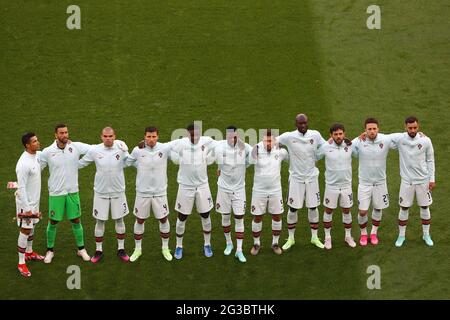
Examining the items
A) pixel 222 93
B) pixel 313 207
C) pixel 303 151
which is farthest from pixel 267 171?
pixel 222 93

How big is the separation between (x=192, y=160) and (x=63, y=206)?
2237 mm

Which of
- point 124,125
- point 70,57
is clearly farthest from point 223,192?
point 70,57

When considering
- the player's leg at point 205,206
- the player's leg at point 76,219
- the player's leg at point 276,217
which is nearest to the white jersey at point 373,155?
the player's leg at point 276,217

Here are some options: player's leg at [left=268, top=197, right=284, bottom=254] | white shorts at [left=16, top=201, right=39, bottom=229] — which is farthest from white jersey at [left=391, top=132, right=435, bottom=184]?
white shorts at [left=16, top=201, right=39, bottom=229]

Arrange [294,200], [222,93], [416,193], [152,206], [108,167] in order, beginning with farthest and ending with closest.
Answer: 1. [222,93]
2. [416,193]
3. [294,200]
4. [152,206]
5. [108,167]

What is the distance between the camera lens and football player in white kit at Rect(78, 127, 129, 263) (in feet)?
45.3

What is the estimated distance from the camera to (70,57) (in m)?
20.2

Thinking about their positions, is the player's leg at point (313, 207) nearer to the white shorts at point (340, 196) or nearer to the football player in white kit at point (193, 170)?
the white shorts at point (340, 196)

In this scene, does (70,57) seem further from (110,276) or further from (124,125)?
(110,276)

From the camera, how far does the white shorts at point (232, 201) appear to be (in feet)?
46.2

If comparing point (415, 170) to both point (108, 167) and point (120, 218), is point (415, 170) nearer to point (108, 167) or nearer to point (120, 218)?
point (120, 218)

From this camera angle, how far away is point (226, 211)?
14.2 metres

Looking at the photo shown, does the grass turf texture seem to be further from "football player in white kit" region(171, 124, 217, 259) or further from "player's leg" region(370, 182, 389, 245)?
"football player in white kit" region(171, 124, 217, 259)

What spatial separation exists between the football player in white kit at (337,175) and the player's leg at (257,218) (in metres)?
1.12
